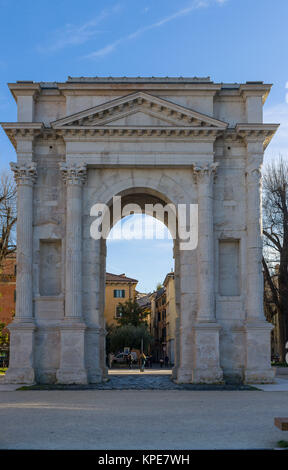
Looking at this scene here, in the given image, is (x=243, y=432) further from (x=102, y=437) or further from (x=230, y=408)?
(x=230, y=408)

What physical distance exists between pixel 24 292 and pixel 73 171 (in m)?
5.74

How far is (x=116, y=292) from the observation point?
8306 cm

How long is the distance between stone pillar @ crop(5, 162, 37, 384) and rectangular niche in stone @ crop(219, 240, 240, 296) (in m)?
8.58

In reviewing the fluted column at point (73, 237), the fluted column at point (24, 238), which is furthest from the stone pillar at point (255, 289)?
the fluted column at point (24, 238)

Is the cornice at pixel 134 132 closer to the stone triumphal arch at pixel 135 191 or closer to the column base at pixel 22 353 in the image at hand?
the stone triumphal arch at pixel 135 191

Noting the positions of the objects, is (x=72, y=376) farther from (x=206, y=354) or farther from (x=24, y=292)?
(x=206, y=354)

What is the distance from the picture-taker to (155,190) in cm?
3030

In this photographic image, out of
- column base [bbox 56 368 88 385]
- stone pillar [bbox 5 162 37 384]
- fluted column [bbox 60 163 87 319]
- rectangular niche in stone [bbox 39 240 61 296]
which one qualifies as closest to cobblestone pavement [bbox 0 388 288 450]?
column base [bbox 56 368 88 385]

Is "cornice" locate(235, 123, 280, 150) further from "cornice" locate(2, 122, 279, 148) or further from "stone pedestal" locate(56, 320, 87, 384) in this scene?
"stone pedestal" locate(56, 320, 87, 384)

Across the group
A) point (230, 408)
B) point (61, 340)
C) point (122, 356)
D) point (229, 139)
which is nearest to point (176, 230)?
point (229, 139)

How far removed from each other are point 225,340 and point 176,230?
5832 mm

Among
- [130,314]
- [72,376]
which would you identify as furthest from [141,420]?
[130,314]

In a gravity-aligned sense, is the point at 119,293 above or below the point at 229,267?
above

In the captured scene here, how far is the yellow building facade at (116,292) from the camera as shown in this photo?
8150cm
